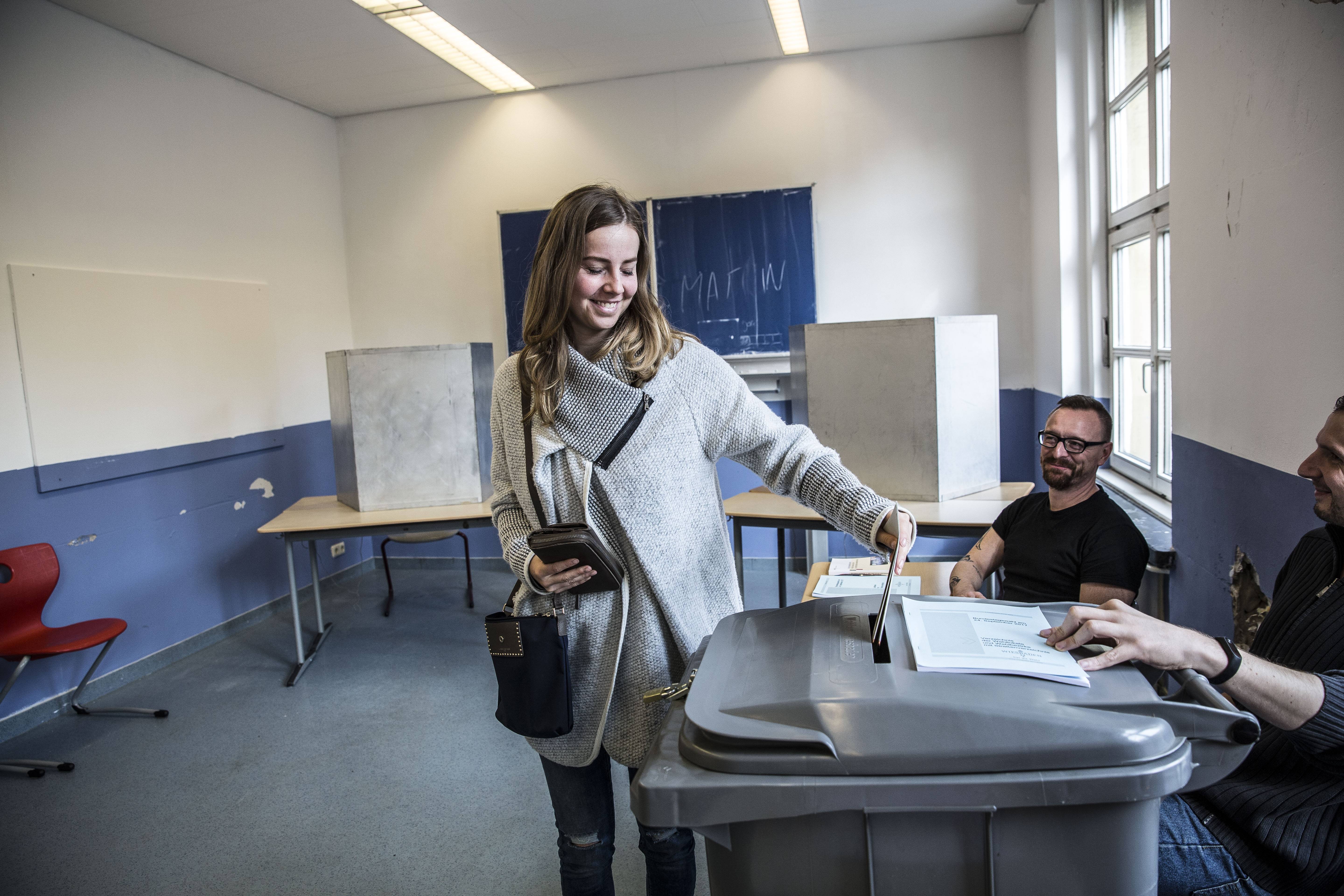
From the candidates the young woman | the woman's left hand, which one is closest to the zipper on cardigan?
the young woman

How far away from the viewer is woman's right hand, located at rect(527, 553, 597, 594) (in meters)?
1.26

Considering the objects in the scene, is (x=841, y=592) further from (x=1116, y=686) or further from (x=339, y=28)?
(x=339, y=28)

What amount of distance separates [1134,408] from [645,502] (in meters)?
2.92

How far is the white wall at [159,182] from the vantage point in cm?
340

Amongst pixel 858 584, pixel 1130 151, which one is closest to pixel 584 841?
pixel 858 584

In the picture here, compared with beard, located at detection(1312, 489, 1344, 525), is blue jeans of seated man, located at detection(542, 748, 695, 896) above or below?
below

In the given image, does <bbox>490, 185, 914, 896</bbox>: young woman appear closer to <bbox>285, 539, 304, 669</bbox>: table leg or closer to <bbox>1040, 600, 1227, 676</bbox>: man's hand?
<bbox>1040, 600, 1227, 676</bbox>: man's hand

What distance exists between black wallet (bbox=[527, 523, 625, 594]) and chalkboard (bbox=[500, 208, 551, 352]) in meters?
3.93

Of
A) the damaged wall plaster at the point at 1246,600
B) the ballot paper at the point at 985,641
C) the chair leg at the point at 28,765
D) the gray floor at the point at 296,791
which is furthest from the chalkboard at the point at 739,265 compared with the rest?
the ballot paper at the point at 985,641

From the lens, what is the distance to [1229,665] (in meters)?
1.04

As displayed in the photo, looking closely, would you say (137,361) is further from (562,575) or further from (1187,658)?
(1187,658)

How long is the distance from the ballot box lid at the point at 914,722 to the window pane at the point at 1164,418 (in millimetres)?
2349

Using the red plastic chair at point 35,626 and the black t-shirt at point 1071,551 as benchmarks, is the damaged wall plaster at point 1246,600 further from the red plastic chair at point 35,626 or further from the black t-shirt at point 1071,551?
the red plastic chair at point 35,626

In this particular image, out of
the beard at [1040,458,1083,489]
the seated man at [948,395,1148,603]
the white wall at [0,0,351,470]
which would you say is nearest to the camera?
the seated man at [948,395,1148,603]
